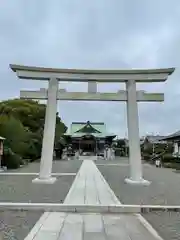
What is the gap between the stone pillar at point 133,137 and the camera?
51.2 feet

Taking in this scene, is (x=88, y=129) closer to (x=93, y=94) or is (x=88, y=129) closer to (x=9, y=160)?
(x=9, y=160)

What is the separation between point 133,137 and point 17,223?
9293 millimetres

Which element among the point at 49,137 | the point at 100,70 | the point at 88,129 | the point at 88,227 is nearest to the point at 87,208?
the point at 88,227

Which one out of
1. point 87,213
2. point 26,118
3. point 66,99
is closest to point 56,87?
point 66,99

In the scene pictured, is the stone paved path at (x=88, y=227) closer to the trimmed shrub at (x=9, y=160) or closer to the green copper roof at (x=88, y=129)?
the trimmed shrub at (x=9, y=160)

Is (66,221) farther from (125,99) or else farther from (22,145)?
(22,145)

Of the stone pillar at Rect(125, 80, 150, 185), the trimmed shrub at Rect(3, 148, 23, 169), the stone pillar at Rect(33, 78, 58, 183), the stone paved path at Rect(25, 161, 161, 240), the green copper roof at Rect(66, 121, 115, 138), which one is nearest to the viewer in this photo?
the stone paved path at Rect(25, 161, 161, 240)

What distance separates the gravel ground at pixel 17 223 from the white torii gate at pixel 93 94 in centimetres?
736

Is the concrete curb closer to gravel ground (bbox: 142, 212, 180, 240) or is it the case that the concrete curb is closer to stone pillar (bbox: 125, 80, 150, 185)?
gravel ground (bbox: 142, 212, 180, 240)

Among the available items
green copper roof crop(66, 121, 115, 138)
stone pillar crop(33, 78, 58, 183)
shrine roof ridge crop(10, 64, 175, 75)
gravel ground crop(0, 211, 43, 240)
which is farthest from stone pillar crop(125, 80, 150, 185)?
green copper roof crop(66, 121, 115, 138)

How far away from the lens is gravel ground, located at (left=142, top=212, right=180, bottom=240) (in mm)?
6473

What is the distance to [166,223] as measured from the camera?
24.5 feet

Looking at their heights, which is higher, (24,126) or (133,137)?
(24,126)

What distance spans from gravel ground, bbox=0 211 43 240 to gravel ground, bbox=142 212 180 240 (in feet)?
8.38
